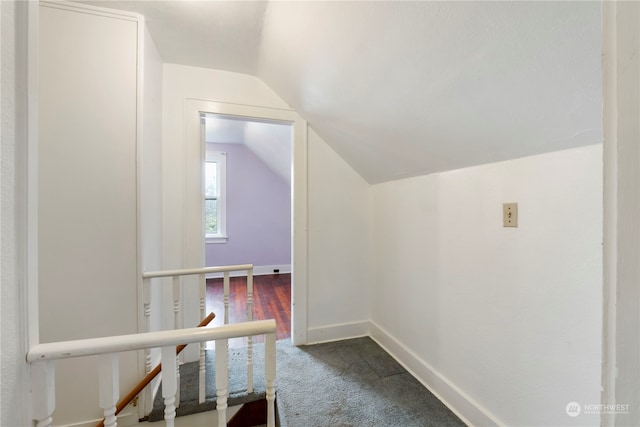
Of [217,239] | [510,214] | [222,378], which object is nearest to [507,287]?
[510,214]

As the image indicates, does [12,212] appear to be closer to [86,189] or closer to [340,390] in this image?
[86,189]

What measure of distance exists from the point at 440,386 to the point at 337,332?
893 mm

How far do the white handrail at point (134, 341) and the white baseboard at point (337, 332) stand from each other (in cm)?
143

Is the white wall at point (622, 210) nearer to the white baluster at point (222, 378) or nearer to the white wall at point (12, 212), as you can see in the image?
the white baluster at point (222, 378)

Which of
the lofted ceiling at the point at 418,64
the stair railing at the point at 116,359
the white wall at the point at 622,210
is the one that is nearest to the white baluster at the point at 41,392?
the stair railing at the point at 116,359

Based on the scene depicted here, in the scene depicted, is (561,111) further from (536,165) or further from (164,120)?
(164,120)

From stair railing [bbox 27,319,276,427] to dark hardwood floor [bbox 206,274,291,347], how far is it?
1536 millimetres

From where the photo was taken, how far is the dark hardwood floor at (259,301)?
2.65 metres

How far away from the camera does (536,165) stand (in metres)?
1.09

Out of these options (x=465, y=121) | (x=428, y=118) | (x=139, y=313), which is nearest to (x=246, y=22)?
(x=428, y=118)

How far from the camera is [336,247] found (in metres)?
2.26

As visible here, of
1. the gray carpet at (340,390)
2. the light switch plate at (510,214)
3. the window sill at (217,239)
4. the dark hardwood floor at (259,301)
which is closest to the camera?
the light switch plate at (510,214)

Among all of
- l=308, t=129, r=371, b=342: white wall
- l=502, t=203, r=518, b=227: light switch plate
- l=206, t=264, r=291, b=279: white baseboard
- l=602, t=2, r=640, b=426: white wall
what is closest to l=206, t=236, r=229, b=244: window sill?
l=206, t=264, r=291, b=279: white baseboard

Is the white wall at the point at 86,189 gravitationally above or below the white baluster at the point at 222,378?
above
